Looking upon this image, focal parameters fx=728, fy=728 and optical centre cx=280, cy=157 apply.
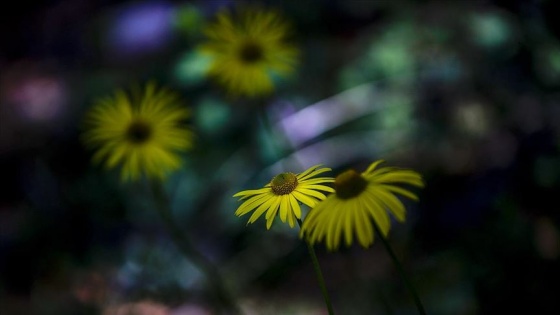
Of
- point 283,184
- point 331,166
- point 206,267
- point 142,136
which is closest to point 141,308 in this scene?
point 206,267

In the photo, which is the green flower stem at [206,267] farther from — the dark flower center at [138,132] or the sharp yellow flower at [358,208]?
the sharp yellow flower at [358,208]

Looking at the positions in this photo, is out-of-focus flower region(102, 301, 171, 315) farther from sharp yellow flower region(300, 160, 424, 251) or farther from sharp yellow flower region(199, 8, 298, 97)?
sharp yellow flower region(300, 160, 424, 251)

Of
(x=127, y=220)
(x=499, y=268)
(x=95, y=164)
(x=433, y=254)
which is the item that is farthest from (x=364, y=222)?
(x=95, y=164)

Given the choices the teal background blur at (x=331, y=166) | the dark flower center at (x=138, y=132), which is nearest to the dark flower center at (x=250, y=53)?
the teal background blur at (x=331, y=166)

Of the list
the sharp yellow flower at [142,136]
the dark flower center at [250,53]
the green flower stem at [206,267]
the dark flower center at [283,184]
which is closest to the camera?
the dark flower center at [283,184]

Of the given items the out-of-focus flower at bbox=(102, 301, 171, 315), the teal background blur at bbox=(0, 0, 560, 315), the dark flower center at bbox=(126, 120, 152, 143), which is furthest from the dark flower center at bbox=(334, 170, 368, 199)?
the out-of-focus flower at bbox=(102, 301, 171, 315)

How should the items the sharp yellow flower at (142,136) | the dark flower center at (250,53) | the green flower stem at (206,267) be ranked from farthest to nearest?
the dark flower center at (250,53)
the green flower stem at (206,267)
the sharp yellow flower at (142,136)
